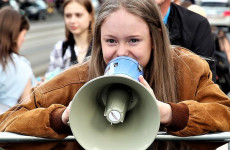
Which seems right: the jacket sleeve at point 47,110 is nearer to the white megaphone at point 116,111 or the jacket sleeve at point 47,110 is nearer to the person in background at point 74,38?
the white megaphone at point 116,111

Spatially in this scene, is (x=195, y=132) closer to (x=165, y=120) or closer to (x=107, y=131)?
(x=165, y=120)

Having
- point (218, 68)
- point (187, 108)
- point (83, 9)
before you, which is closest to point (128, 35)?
point (187, 108)

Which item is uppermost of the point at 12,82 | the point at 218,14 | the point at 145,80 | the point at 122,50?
the point at 122,50

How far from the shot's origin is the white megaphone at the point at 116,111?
1.79 meters

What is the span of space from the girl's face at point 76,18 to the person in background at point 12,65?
2.00ft

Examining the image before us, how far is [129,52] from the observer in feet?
6.81

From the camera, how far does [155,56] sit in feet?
7.30

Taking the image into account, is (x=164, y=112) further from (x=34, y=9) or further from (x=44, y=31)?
(x=34, y=9)

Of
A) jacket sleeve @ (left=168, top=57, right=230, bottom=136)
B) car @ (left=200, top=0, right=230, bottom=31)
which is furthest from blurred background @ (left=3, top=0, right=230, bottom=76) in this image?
jacket sleeve @ (left=168, top=57, right=230, bottom=136)

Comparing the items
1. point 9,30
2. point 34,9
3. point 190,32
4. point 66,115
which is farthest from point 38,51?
point 34,9

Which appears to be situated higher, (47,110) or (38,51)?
(47,110)

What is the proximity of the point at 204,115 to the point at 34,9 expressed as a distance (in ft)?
98.7

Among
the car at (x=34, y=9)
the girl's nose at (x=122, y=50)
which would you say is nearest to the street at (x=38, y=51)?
the girl's nose at (x=122, y=50)

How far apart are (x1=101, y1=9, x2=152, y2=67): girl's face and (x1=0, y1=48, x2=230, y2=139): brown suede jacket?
257 mm
